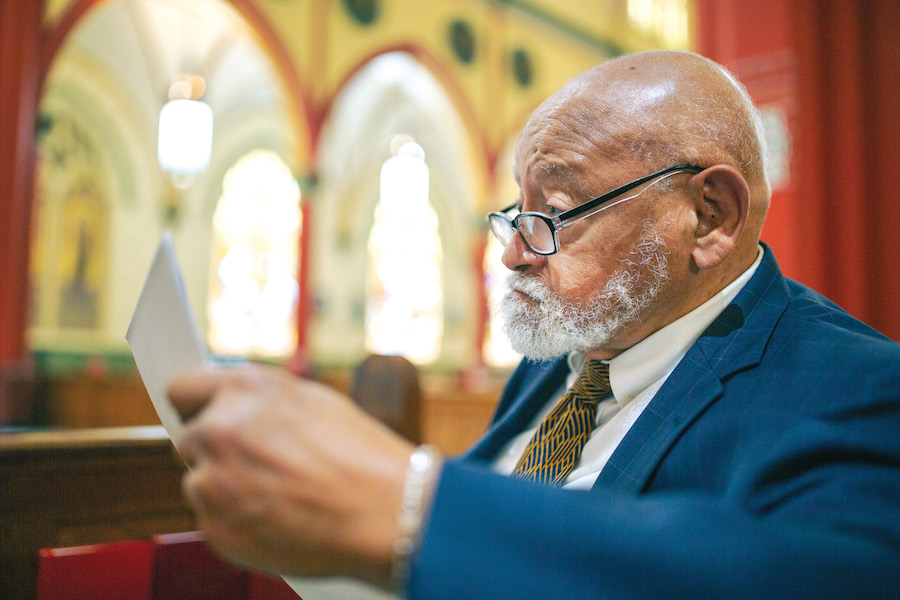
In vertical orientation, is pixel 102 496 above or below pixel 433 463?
below

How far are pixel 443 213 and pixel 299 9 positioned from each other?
628 centimetres

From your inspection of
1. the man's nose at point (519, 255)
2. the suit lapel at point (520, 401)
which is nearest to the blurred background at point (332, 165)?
the suit lapel at point (520, 401)

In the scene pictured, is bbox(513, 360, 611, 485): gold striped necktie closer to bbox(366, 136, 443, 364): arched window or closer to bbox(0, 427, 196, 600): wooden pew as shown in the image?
bbox(0, 427, 196, 600): wooden pew

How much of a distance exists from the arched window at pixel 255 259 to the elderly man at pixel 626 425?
11.1m

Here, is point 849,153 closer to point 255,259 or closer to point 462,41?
point 462,41

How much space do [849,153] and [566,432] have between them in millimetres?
1936

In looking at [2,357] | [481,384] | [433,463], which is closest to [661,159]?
[433,463]

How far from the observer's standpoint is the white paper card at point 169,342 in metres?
0.72

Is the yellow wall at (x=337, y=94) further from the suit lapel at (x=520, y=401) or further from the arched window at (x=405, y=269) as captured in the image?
the suit lapel at (x=520, y=401)

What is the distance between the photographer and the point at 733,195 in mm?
1142

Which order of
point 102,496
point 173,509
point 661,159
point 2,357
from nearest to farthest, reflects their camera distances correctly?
point 661,159, point 102,496, point 173,509, point 2,357

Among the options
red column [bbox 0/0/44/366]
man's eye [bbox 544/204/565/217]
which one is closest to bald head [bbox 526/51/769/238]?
man's eye [bbox 544/204/565/217]

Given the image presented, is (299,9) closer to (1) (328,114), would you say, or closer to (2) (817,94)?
(1) (328,114)

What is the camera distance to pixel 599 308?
1170 millimetres
